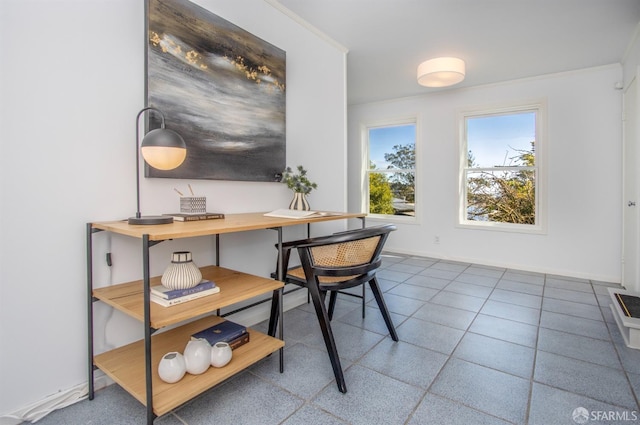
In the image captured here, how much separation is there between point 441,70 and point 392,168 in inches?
84.9

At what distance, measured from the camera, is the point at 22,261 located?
55.6 inches

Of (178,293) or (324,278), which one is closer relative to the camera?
(178,293)

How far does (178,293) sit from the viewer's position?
1.47 metres

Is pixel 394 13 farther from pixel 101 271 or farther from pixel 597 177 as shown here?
pixel 597 177

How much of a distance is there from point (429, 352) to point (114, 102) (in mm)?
2247

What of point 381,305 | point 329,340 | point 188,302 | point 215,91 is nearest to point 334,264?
point 329,340

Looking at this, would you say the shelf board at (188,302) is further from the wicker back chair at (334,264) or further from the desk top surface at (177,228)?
the desk top surface at (177,228)

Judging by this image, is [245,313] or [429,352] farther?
[245,313]

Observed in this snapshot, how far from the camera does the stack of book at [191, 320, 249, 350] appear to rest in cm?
169

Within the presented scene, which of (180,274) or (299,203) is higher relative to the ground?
(299,203)

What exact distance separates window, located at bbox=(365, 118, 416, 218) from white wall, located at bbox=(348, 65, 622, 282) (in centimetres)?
38

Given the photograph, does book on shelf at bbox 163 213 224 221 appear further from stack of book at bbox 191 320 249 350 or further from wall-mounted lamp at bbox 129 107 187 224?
stack of book at bbox 191 320 249 350

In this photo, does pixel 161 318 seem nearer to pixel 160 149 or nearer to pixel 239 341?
pixel 239 341

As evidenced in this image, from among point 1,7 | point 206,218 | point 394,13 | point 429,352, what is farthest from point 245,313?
point 394,13
